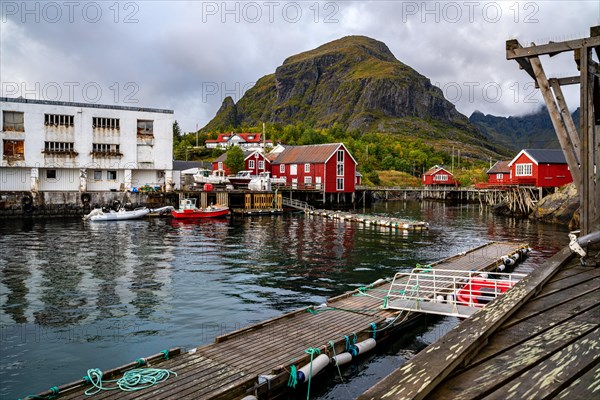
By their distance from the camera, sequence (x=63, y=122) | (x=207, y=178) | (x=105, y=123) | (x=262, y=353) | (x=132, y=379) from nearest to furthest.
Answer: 1. (x=132, y=379)
2. (x=262, y=353)
3. (x=63, y=122)
4. (x=105, y=123)
5. (x=207, y=178)

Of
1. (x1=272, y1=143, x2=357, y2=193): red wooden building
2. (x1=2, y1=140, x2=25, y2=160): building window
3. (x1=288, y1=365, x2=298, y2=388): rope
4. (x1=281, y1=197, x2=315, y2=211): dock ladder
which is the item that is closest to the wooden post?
(x1=288, y1=365, x2=298, y2=388): rope

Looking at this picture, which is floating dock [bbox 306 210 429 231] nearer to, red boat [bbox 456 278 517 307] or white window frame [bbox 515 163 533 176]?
red boat [bbox 456 278 517 307]

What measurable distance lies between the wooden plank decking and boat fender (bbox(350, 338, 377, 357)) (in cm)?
721

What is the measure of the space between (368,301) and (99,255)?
18382 millimetres

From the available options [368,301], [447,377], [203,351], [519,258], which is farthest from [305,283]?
[447,377]

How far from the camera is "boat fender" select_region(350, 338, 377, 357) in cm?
1183

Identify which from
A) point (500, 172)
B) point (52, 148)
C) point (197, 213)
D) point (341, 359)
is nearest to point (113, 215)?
point (197, 213)

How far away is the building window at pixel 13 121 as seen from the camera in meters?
52.8

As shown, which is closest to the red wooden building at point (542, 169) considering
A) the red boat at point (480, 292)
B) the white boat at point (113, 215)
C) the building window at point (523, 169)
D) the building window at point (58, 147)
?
the building window at point (523, 169)

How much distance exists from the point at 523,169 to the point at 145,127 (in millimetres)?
50494

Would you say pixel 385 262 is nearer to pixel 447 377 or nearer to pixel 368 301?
pixel 368 301

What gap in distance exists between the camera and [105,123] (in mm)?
57469

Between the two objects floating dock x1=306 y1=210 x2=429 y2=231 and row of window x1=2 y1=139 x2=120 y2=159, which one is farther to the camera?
row of window x1=2 y1=139 x2=120 y2=159

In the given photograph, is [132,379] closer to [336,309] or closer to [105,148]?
[336,309]
